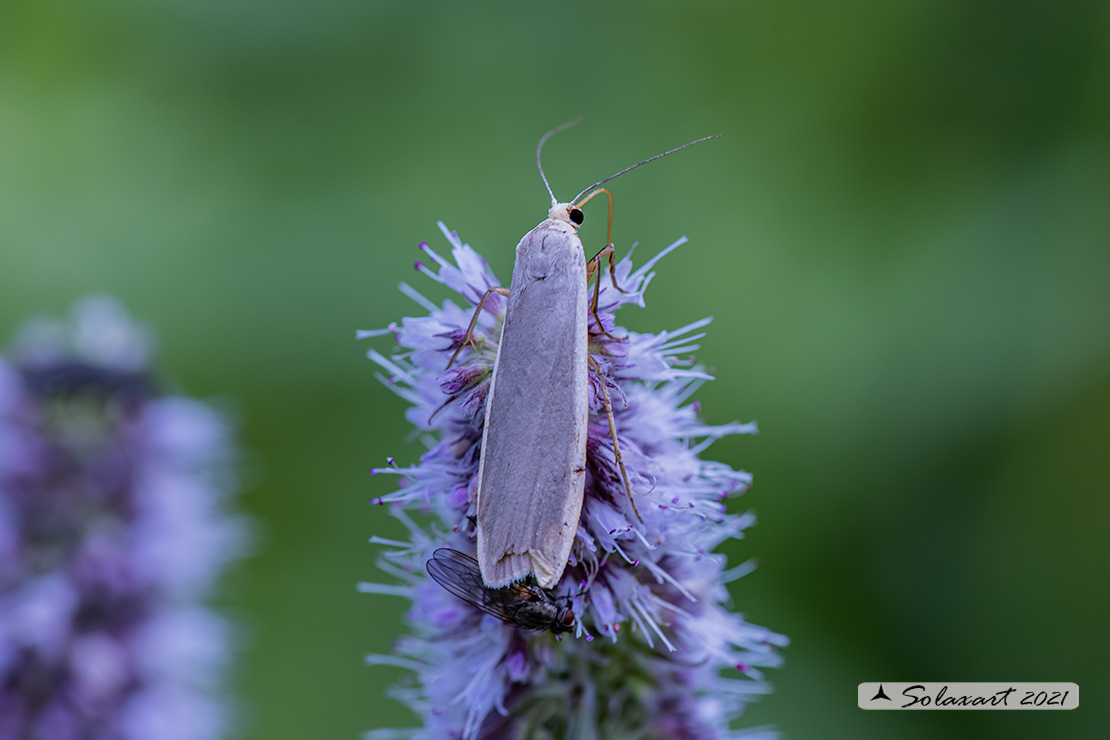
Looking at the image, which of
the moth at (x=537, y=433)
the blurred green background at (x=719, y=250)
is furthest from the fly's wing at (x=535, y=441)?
the blurred green background at (x=719, y=250)

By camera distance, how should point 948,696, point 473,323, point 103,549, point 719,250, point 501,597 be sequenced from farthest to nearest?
1. point 719,250
2. point 103,549
3. point 948,696
4. point 473,323
5. point 501,597

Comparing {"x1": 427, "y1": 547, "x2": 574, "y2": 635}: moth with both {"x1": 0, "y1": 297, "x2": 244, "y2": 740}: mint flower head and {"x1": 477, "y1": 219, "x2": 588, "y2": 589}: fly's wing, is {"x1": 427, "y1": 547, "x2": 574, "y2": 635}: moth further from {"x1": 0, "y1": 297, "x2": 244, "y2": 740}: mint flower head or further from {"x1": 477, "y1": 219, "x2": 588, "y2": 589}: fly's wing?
{"x1": 0, "y1": 297, "x2": 244, "y2": 740}: mint flower head

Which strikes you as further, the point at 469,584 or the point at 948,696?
the point at 948,696

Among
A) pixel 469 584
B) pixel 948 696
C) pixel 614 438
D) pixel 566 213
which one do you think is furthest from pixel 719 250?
pixel 469 584

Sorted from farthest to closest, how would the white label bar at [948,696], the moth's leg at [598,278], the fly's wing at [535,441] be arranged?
the white label bar at [948,696] → the moth's leg at [598,278] → the fly's wing at [535,441]

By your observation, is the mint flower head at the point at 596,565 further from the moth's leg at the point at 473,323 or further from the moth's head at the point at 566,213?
the moth's head at the point at 566,213

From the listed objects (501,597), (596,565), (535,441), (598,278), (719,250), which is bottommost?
(501,597)

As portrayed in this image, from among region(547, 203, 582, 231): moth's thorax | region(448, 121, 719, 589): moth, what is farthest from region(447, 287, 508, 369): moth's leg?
region(547, 203, 582, 231): moth's thorax

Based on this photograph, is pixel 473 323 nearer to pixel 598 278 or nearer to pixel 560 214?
pixel 598 278
